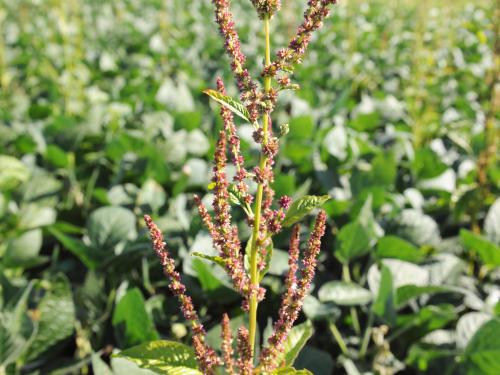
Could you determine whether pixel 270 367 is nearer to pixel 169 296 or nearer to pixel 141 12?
pixel 169 296

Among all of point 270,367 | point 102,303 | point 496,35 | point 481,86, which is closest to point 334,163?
point 496,35

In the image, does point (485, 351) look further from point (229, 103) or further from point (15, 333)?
point (15, 333)

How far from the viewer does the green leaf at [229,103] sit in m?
0.96

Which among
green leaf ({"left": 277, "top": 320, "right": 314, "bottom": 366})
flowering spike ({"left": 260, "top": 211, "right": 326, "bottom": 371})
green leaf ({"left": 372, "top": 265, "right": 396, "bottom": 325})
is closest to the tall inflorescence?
flowering spike ({"left": 260, "top": 211, "right": 326, "bottom": 371})

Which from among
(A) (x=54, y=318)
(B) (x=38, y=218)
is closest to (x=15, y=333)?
(A) (x=54, y=318)

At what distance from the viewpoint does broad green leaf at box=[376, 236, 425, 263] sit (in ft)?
6.57

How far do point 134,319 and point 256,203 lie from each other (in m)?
0.81

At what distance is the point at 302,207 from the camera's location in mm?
1021

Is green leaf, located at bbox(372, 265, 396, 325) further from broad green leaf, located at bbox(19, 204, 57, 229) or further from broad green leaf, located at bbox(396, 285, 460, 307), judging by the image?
broad green leaf, located at bbox(19, 204, 57, 229)

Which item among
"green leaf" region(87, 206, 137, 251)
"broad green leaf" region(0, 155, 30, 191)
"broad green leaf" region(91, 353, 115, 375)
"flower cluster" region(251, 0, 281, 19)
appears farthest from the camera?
"broad green leaf" region(0, 155, 30, 191)

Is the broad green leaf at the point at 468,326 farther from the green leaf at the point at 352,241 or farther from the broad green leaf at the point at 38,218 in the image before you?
the broad green leaf at the point at 38,218

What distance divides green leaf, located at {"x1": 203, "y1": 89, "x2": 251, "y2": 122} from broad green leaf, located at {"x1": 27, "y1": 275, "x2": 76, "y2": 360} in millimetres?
1169

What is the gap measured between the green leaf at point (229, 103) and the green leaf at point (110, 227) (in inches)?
50.5

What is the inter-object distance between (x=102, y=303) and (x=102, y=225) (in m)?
0.31
